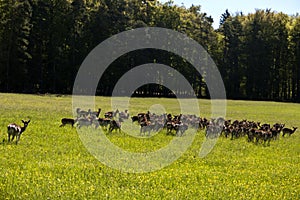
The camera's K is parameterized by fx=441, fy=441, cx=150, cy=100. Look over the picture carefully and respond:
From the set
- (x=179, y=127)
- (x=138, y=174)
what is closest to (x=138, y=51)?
(x=179, y=127)

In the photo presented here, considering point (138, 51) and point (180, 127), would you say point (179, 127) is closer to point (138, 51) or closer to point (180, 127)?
point (180, 127)

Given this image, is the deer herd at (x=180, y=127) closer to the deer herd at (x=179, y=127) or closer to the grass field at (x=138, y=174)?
the deer herd at (x=179, y=127)

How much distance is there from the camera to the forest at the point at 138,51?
225 feet

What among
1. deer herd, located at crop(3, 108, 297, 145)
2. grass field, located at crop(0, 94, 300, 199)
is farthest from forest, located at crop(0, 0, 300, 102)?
grass field, located at crop(0, 94, 300, 199)

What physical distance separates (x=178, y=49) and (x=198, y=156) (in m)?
62.8

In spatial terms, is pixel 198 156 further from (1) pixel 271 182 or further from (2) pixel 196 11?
(2) pixel 196 11

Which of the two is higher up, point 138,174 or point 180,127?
point 180,127

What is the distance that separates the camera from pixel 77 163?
1382cm

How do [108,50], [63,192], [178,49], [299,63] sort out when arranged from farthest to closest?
[299,63] → [178,49] → [108,50] → [63,192]

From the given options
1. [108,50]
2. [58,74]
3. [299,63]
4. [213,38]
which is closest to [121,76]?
[108,50]

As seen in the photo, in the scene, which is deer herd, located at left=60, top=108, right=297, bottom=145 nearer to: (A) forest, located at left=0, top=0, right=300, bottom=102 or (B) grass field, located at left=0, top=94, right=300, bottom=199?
(B) grass field, located at left=0, top=94, right=300, bottom=199

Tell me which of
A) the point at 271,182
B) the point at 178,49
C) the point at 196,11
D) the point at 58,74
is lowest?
the point at 271,182

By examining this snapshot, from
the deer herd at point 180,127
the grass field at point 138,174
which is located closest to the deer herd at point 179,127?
the deer herd at point 180,127

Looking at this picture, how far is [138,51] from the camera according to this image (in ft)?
254
